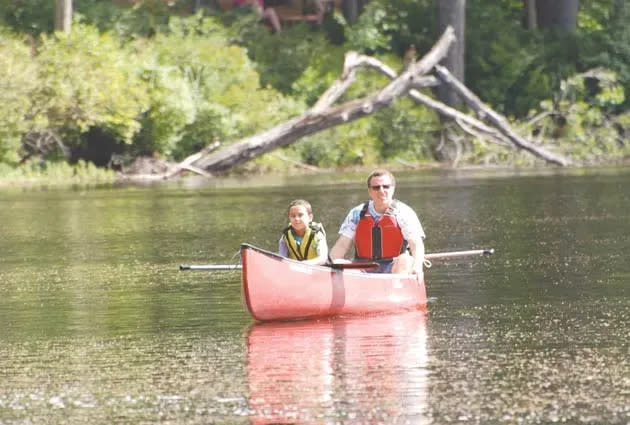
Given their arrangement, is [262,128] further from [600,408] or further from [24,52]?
[600,408]

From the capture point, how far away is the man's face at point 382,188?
14930 mm

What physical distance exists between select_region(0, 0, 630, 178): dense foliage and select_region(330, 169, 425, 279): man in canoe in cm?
2305

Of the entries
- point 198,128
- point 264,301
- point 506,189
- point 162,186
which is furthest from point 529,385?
point 198,128

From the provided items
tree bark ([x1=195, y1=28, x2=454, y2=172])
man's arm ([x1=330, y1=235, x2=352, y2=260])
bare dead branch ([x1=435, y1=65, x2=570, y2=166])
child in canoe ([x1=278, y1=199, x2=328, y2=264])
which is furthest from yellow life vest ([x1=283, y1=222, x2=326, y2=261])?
bare dead branch ([x1=435, y1=65, x2=570, y2=166])

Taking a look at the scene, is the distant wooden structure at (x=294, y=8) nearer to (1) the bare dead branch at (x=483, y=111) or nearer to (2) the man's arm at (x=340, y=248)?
(1) the bare dead branch at (x=483, y=111)

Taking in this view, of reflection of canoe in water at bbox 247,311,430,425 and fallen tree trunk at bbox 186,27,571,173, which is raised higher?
fallen tree trunk at bbox 186,27,571,173

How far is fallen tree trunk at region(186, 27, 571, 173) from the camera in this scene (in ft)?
125

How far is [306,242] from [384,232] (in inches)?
27.0

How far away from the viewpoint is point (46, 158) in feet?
136

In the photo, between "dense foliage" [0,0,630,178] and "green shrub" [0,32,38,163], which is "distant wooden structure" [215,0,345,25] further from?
"green shrub" [0,32,38,163]

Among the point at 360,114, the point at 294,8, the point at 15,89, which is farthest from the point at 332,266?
the point at 294,8

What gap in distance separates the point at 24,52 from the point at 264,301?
25.5 metres

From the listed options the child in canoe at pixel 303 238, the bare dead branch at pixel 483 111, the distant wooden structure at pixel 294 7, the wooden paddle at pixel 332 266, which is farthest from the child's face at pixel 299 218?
the distant wooden structure at pixel 294 7

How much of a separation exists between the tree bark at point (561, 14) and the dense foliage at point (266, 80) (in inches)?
33.0
